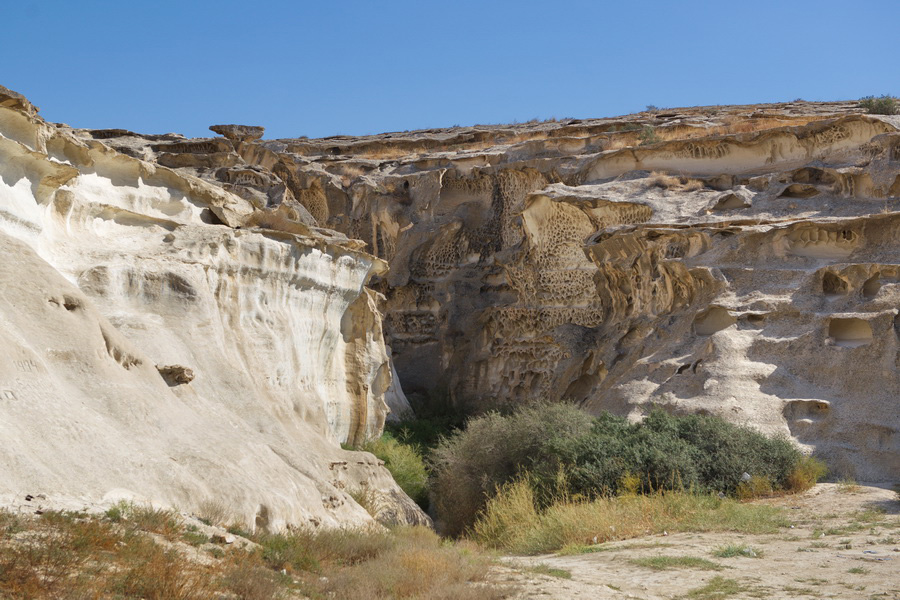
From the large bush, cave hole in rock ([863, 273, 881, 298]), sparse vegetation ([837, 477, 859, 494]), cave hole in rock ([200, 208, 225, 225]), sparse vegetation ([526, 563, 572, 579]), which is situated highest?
cave hole in rock ([200, 208, 225, 225])

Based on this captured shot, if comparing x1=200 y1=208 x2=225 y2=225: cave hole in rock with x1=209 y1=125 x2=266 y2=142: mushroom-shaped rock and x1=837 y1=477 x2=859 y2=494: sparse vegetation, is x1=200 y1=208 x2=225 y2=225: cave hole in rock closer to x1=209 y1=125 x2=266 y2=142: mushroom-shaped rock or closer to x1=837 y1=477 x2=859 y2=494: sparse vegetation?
x1=837 y1=477 x2=859 y2=494: sparse vegetation

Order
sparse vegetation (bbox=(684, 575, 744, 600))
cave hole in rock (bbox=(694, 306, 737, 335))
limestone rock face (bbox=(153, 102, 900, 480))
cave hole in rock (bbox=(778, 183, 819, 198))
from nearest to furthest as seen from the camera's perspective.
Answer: sparse vegetation (bbox=(684, 575, 744, 600)) → limestone rock face (bbox=(153, 102, 900, 480)) → cave hole in rock (bbox=(694, 306, 737, 335)) → cave hole in rock (bbox=(778, 183, 819, 198))

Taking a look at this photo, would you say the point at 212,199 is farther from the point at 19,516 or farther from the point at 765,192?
the point at 765,192

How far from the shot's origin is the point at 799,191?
20.3m

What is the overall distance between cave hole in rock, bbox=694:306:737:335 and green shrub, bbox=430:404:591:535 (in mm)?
3912

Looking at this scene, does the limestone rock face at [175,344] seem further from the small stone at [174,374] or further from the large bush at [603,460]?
the large bush at [603,460]

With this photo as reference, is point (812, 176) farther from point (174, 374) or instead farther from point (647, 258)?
point (174, 374)

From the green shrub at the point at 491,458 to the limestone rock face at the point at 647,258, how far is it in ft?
8.01

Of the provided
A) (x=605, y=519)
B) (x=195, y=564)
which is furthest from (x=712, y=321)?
(x=195, y=564)

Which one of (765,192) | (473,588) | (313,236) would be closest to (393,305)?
(765,192)

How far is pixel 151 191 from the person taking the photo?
42.1 ft

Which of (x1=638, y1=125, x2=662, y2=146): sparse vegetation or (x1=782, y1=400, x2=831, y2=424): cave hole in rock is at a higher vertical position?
(x1=638, y1=125, x2=662, y2=146): sparse vegetation

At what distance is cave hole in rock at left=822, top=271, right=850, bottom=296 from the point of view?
17531 mm

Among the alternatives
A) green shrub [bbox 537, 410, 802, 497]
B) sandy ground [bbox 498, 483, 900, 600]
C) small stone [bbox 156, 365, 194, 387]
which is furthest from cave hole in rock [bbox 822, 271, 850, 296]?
small stone [bbox 156, 365, 194, 387]
